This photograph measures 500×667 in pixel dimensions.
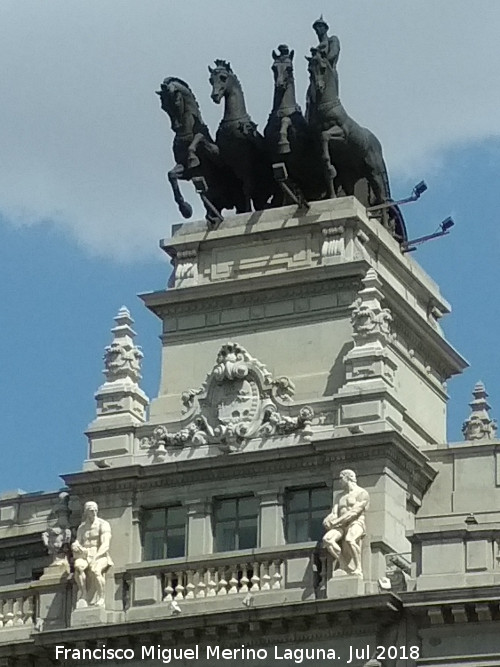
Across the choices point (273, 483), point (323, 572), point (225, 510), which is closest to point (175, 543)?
point (225, 510)

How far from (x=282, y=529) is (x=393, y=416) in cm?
382

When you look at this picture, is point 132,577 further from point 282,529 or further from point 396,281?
point 396,281

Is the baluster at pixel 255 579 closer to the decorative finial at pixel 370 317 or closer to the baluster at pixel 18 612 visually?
the decorative finial at pixel 370 317

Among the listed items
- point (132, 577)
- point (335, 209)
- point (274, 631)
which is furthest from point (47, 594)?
point (335, 209)

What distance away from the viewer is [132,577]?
6412 cm

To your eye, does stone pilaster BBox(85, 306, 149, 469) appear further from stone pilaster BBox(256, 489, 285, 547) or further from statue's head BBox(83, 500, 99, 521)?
stone pilaster BBox(256, 489, 285, 547)

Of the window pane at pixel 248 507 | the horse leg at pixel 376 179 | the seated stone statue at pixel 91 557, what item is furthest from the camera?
the horse leg at pixel 376 179

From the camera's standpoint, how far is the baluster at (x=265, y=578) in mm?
62375

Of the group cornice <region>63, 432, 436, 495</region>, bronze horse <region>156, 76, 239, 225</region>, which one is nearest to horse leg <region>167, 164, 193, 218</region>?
bronze horse <region>156, 76, 239, 225</region>

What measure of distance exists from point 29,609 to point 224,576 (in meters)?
5.45

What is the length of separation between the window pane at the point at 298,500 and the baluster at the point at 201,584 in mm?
2712

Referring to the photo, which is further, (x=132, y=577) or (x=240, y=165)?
(x=240, y=165)

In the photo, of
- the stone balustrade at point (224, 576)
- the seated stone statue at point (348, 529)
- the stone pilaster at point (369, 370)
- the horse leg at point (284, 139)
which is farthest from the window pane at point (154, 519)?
the horse leg at point (284, 139)

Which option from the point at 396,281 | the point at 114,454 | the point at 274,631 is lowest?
the point at 274,631
